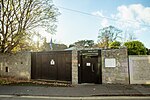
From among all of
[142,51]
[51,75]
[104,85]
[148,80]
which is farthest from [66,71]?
[142,51]

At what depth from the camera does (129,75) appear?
1459 cm

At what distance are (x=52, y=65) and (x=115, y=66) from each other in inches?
201

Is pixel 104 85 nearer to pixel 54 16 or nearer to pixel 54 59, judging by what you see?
Answer: pixel 54 59

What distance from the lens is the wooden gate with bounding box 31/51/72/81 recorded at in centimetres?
1585

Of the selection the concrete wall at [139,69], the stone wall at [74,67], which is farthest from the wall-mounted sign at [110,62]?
the stone wall at [74,67]

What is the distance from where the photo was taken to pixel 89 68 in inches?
606

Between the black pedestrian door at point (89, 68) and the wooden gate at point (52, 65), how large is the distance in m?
1.11

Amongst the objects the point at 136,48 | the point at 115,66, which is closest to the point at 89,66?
the point at 115,66

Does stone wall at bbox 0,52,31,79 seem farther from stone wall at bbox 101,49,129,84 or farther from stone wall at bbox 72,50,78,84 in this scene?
stone wall at bbox 101,49,129,84

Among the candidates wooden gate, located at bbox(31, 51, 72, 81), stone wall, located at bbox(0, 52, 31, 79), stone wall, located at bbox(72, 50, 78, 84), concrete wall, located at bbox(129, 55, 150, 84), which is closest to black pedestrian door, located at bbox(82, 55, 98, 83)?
stone wall, located at bbox(72, 50, 78, 84)

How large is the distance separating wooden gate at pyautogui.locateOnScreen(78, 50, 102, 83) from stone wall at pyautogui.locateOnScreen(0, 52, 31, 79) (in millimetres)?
4825

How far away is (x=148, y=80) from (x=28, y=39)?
11604 mm

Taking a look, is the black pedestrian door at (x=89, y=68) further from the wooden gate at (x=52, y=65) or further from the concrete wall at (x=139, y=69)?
the concrete wall at (x=139, y=69)

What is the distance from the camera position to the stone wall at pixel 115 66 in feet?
48.0
